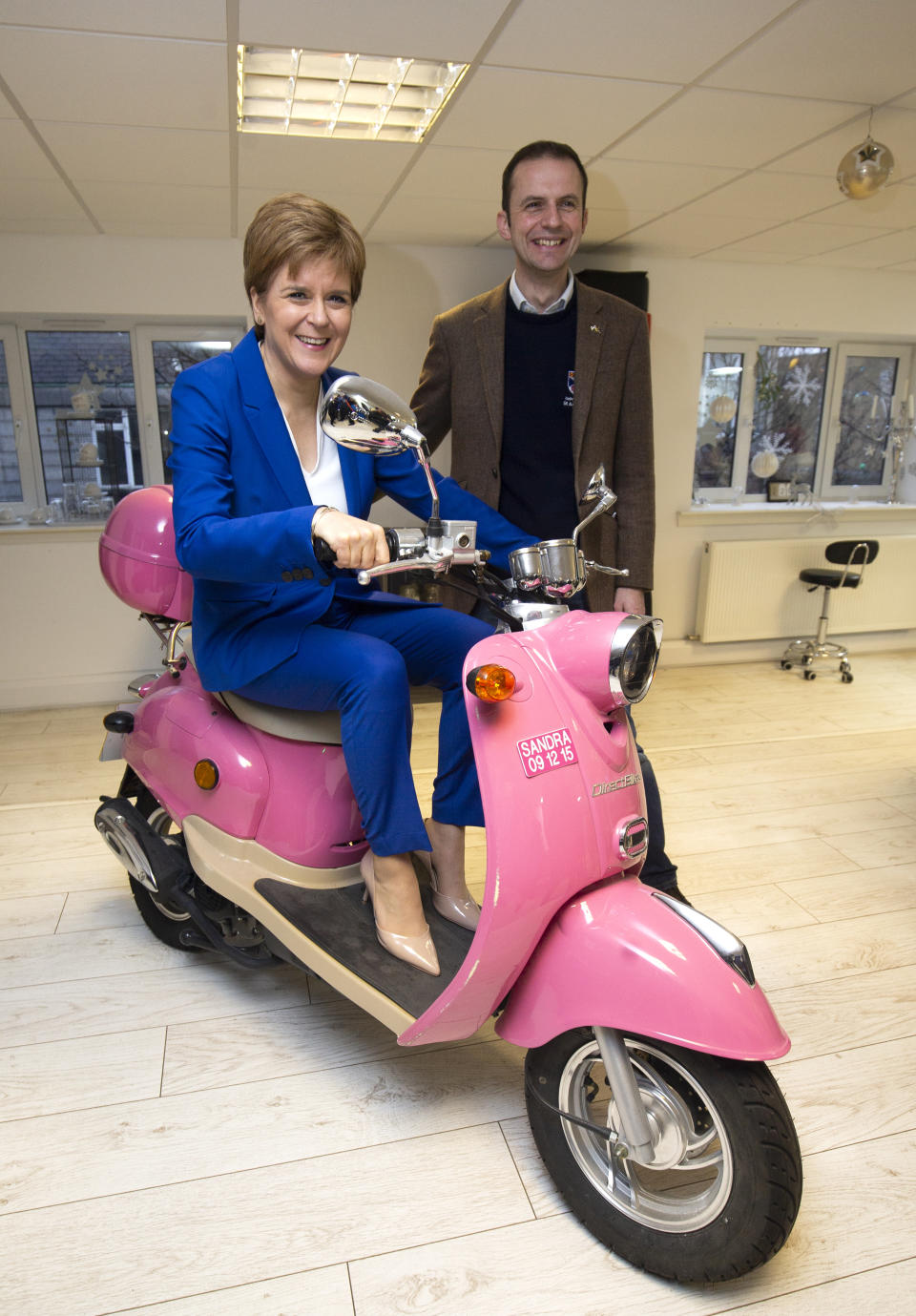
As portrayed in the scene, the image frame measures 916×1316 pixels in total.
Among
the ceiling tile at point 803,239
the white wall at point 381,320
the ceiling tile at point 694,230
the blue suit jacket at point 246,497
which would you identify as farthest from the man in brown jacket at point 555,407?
the ceiling tile at point 803,239

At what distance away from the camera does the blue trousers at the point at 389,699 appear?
1263 mm

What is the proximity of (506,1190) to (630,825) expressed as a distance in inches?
23.5

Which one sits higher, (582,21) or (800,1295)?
(582,21)

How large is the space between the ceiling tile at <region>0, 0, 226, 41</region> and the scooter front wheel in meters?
2.27

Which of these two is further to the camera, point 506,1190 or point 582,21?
point 582,21

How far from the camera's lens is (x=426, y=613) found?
1412 mm

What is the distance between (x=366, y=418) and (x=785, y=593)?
13.7 ft

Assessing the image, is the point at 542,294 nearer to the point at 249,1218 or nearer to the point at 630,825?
the point at 630,825

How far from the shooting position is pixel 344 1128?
1358mm

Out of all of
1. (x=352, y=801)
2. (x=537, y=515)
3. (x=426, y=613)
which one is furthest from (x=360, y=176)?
(x=352, y=801)

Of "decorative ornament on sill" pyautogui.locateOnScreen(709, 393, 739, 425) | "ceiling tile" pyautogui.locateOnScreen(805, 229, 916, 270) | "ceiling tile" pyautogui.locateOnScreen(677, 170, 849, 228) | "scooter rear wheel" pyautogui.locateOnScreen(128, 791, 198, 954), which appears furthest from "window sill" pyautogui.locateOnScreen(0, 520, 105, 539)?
"ceiling tile" pyautogui.locateOnScreen(805, 229, 916, 270)

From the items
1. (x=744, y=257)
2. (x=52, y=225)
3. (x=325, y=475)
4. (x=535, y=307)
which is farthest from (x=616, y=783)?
(x=744, y=257)

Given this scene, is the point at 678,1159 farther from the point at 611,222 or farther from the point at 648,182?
the point at 611,222

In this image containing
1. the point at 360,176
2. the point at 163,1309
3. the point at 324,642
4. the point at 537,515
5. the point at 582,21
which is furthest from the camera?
the point at 360,176
